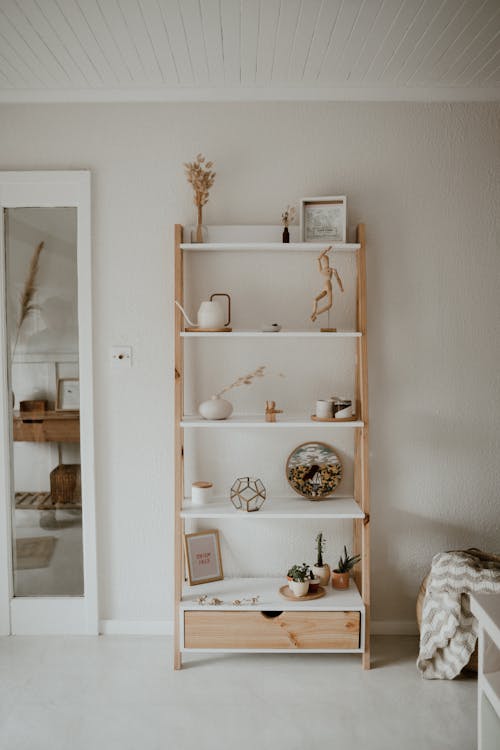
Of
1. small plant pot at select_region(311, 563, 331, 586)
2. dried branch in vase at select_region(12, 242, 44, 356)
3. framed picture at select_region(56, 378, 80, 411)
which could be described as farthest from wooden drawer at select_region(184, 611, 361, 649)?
dried branch in vase at select_region(12, 242, 44, 356)

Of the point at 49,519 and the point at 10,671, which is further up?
the point at 49,519

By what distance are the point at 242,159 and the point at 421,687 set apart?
102 inches

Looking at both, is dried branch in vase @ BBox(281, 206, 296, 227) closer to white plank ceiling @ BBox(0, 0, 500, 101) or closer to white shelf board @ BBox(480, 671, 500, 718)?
white plank ceiling @ BBox(0, 0, 500, 101)

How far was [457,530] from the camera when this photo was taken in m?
3.06

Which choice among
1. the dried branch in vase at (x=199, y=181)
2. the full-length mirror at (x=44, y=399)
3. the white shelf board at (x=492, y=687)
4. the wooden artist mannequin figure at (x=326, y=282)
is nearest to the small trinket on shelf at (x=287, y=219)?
the wooden artist mannequin figure at (x=326, y=282)

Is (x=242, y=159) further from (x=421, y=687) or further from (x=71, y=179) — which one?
(x=421, y=687)

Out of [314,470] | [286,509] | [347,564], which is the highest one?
[314,470]

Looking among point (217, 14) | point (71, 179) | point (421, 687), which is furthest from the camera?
point (71, 179)

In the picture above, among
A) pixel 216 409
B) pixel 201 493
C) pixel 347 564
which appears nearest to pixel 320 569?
pixel 347 564

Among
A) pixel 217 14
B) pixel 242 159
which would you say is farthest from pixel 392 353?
pixel 217 14

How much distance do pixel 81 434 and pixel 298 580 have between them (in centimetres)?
130

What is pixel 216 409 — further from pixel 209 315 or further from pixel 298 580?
pixel 298 580

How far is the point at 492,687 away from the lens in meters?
1.53

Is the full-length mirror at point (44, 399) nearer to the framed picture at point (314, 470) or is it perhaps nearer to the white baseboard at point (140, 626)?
the white baseboard at point (140, 626)
